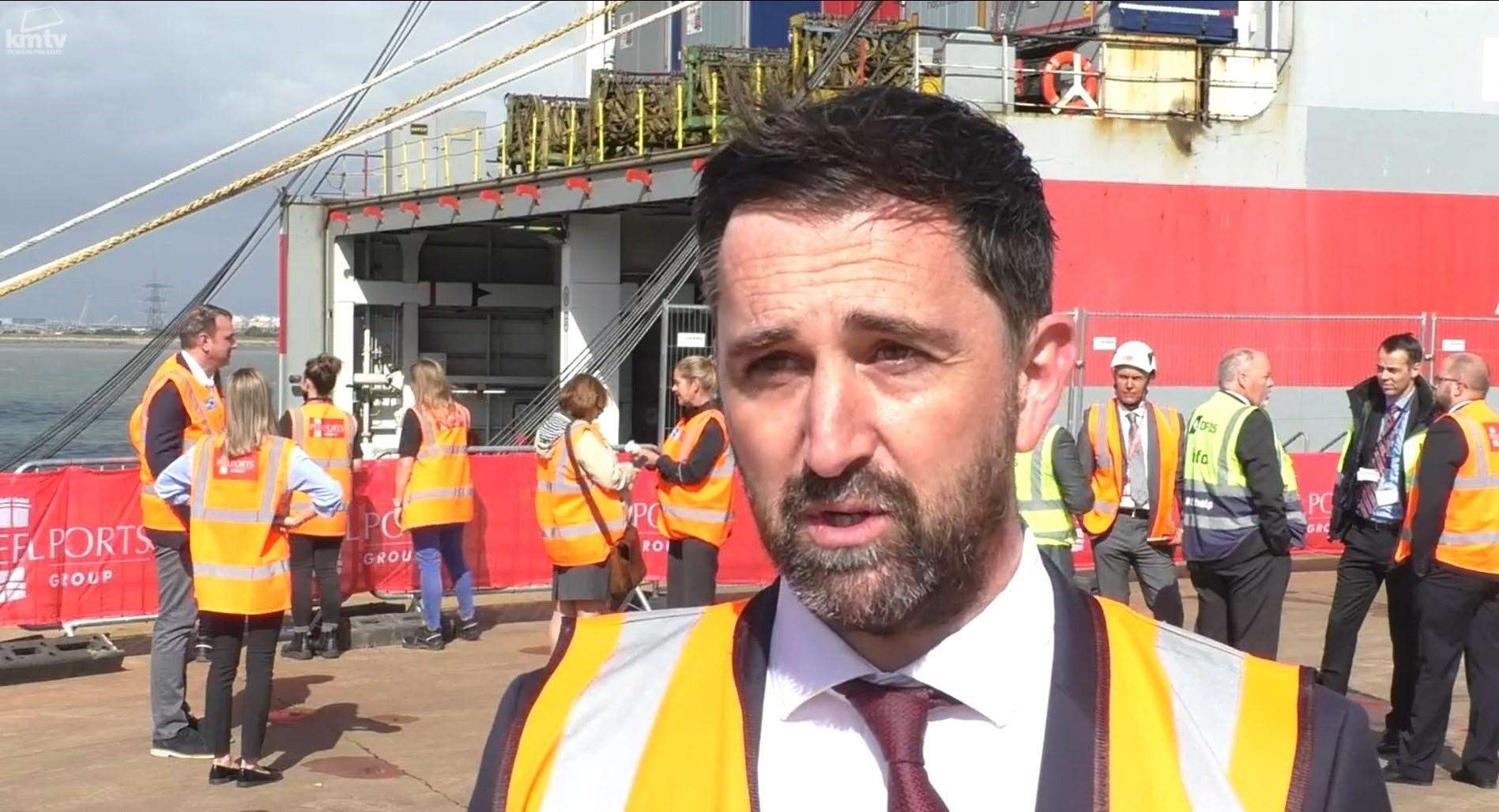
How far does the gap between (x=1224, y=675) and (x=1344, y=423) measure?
1702cm

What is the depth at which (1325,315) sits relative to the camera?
670 inches

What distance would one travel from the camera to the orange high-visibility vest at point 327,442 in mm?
10680

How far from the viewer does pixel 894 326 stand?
168 cm

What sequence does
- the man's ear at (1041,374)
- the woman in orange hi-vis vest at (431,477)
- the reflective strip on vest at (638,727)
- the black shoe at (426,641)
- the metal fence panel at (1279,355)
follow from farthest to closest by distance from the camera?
the metal fence panel at (1279,355)
the black shoe at (426,641)
the woman in orange hi-vis vest at (431,477)
the man's ear at (1041,374)
the reflective strip on vest at (638,727)

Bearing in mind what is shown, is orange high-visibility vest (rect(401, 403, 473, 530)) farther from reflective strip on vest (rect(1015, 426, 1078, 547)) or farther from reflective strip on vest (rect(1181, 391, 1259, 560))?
reflective strip on vest (rect(1181, 391, 1259, 560))

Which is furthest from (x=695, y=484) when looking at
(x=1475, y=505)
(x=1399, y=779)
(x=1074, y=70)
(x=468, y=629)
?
(x=1074, y=70)

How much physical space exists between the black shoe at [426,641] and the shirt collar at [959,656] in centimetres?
989

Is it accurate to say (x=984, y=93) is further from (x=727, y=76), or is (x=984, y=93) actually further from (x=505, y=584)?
(x=727, y=76)

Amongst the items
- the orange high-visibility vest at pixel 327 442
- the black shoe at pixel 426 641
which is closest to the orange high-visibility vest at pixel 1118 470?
the black shoe at pixel 426 641

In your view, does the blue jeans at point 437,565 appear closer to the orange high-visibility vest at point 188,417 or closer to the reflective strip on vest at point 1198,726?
the orange high-visibility vest at point 188,417

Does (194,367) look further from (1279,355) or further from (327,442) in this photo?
(1279,355)

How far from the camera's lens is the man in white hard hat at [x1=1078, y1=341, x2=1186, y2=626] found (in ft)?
29.8

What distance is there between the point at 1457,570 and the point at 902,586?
22.2 feet

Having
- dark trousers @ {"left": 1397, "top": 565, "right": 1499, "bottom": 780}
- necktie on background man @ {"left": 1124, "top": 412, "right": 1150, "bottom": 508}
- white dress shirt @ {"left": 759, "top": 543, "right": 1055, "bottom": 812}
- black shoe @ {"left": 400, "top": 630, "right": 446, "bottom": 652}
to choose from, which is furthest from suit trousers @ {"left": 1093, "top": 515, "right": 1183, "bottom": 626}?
white dress shirt @ {"left": 759, "top": 543, "right": 1055, "bottom": 812}
